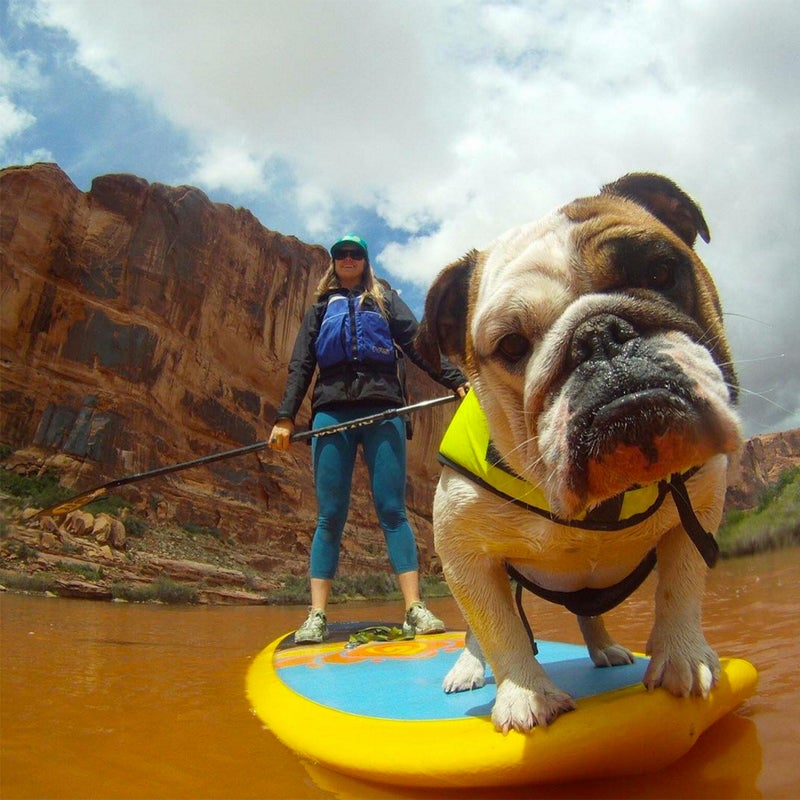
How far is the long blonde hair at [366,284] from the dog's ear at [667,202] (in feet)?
7.16

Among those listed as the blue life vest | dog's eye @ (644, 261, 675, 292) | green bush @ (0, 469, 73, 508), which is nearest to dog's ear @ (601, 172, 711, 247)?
dog's eye @ (644, 261, 675, 292)

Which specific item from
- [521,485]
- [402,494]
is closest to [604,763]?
[521,485]

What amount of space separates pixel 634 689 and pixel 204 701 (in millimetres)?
1442

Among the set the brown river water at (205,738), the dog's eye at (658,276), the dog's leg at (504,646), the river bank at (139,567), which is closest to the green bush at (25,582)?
the river bank at (139,567)

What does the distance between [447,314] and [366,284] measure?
2.01 metres

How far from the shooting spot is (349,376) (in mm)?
3613

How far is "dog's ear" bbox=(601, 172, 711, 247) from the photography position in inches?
69.4

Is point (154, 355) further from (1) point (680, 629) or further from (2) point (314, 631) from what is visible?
(1) point (680, 629)

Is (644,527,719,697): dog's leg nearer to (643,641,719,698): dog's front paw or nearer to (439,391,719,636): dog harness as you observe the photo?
(643,641,719,698): dog's front paw

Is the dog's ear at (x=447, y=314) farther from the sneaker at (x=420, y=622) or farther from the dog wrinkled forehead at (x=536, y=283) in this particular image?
the sneaker at (x=420, y=622)

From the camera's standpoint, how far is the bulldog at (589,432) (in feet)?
3.86

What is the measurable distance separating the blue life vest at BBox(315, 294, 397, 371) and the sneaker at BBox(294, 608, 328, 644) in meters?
1.37

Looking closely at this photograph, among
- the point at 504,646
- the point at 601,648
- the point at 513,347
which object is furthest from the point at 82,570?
the point at 513,347

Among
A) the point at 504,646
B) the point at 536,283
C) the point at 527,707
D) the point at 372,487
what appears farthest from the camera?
the point at 372,487
